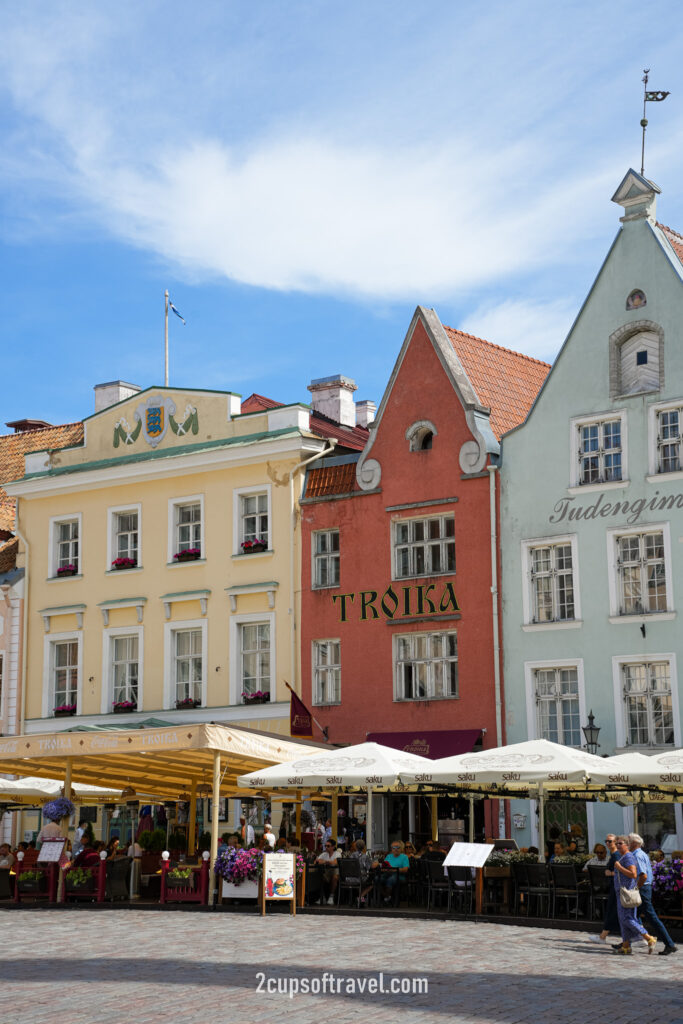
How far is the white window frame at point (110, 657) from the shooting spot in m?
37.4

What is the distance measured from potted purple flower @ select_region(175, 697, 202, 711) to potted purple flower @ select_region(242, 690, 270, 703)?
162 centimetres

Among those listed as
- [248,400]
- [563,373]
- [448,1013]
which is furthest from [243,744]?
[248,400]

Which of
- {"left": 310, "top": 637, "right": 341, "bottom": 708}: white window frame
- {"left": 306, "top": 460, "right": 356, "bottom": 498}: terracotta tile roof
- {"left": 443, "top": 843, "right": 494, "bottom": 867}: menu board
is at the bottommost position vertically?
{"left": 443, "top": 843, "right": 494, "bottom": 867}: menu board

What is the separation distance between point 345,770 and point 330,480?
1192 cm

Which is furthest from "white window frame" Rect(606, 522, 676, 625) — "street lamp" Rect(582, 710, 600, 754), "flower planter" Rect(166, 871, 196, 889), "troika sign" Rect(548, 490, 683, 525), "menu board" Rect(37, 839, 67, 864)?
"menu board" Rect(37, 839, 67, 864)

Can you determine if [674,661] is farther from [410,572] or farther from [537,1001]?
[537,1001]

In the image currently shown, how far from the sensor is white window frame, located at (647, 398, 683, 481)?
97.2 ft

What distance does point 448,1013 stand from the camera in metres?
12.6

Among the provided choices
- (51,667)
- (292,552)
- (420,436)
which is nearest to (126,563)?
(51,667)

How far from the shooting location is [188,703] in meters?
36.1

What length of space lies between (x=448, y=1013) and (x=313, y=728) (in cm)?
2138

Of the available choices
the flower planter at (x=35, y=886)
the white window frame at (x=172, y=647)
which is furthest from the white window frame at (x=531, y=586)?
the flower planter at (x=35, y=886)

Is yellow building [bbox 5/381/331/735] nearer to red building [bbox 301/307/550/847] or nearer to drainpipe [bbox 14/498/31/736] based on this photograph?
drainpipe [bbox 14/498/31/736]

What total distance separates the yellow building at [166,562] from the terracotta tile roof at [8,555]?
133cm
